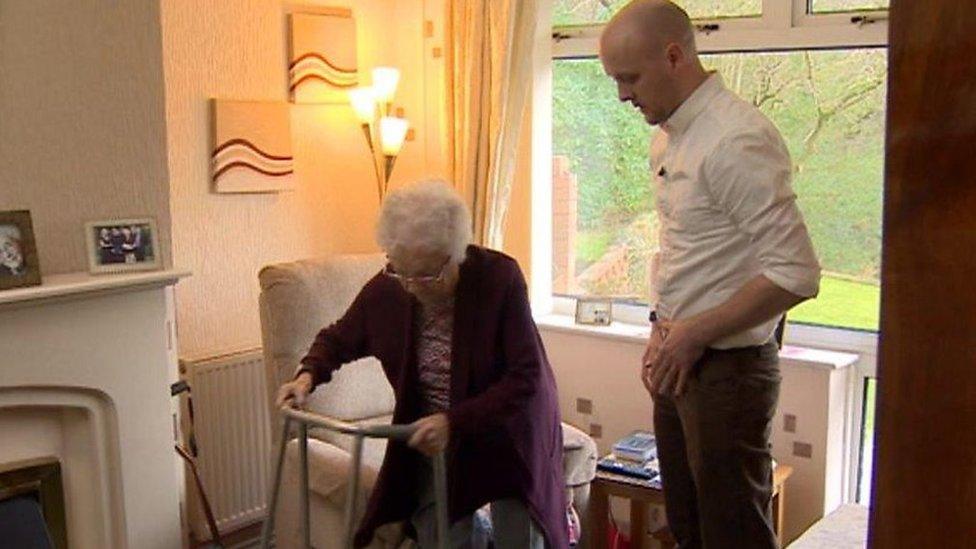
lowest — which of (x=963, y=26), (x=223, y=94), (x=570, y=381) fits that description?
(x=570, y=381)

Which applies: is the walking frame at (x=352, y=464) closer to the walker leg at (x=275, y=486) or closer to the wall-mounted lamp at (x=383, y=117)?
the walker leg at (x=275, y=486)

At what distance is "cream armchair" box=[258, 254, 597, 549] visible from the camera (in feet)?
8.75

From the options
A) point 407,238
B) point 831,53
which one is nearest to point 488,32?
point 831,53

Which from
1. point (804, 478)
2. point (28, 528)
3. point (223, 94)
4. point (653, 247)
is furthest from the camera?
point (653, 247)

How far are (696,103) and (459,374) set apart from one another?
2.65ft

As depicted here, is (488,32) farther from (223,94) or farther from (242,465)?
(242,465)

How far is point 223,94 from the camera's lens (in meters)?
3.36

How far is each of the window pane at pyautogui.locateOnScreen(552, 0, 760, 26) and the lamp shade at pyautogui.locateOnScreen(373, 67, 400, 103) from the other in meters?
0.66

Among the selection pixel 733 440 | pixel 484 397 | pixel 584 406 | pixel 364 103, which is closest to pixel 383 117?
pixel 364 103

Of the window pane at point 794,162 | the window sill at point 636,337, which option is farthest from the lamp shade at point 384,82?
the window sill at point 636,337

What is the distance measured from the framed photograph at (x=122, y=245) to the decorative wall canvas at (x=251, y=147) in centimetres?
76

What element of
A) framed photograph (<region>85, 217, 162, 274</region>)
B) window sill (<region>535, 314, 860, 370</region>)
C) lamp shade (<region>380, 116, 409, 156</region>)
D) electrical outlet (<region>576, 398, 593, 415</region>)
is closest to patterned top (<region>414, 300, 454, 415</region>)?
framed photograph (<region>85, 217, 162, 274</region>)

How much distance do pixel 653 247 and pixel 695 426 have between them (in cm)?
194

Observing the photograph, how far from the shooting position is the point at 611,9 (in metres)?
3.59
